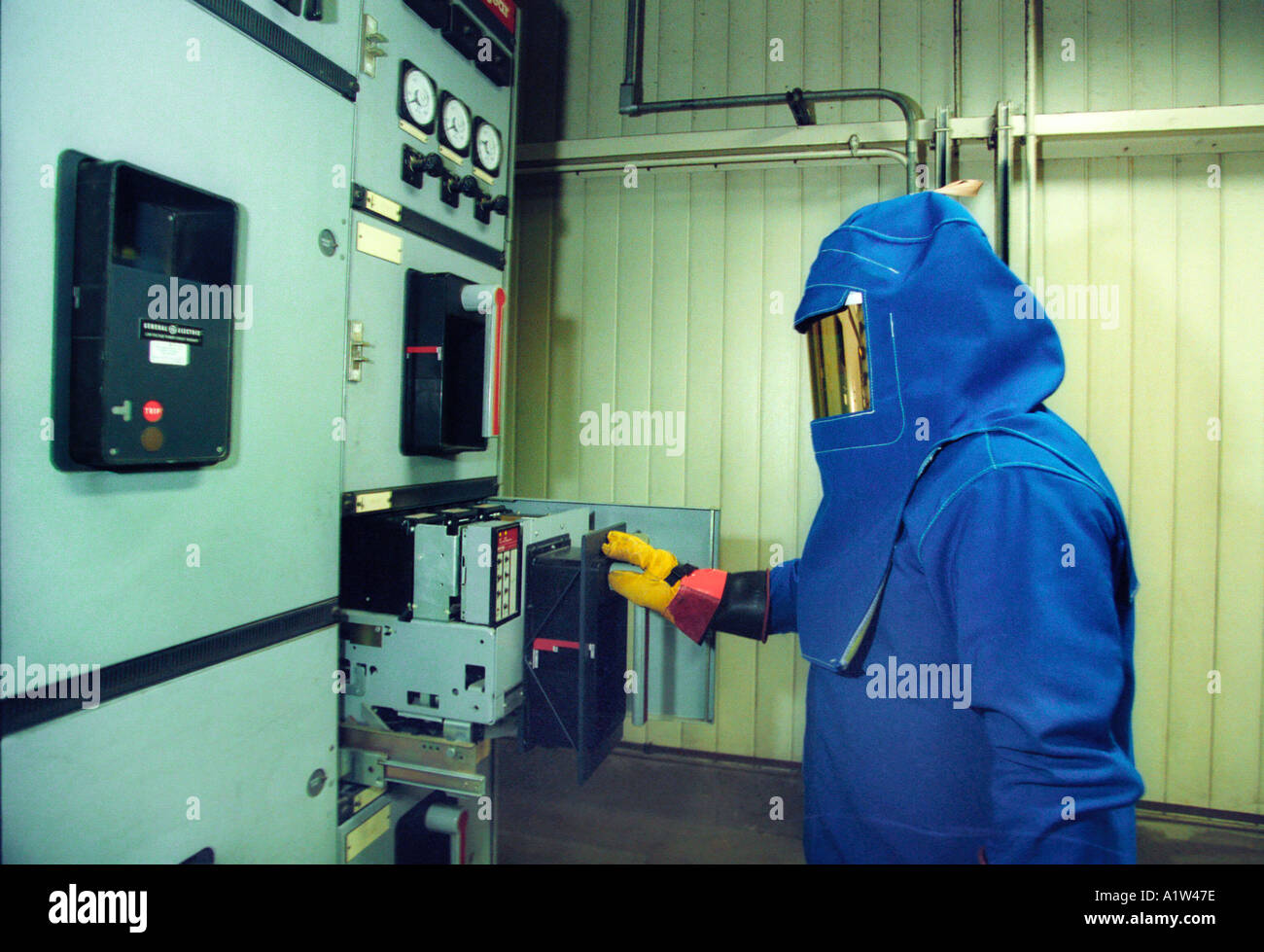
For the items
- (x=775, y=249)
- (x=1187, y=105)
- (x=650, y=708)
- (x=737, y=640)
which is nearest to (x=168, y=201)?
(x=650, y=708)

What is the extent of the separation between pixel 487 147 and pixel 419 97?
35 centimetres

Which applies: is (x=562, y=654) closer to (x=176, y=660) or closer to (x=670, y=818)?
(x=176, y=660)

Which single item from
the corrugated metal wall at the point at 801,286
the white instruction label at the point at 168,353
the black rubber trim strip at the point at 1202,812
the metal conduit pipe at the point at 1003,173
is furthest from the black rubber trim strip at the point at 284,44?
the black rubber trim strip at the point at 1202,812

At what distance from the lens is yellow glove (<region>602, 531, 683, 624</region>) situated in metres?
1.83

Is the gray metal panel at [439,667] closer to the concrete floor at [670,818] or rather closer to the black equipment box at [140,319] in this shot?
the black equipment box at [140,319]

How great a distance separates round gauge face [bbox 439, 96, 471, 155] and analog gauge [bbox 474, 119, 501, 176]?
0.05m

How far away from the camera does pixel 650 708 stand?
193cm

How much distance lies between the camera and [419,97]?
68.6 inches

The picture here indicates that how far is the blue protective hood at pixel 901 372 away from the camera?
4.02ft

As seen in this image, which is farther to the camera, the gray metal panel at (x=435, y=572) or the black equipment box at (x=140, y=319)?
the gray metal panel at (x=435, y=572)

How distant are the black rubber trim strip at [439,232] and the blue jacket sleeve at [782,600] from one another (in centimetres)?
138

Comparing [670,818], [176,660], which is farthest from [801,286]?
[176,660]

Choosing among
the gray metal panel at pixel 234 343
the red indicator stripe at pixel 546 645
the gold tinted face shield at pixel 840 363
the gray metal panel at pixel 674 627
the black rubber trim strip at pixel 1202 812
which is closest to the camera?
the gray metal panel at pixel 234 343

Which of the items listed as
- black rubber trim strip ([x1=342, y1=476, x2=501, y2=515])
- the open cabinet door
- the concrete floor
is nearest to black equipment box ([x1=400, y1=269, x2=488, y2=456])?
black rubber trim strip ([x1=342, y1=476, x2=501, y2=515])
